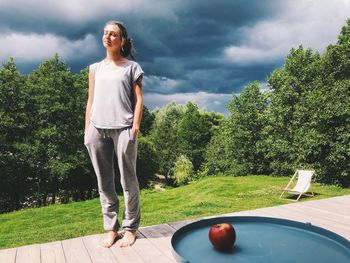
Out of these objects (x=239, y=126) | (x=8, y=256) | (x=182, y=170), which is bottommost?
(x=182, y=170)

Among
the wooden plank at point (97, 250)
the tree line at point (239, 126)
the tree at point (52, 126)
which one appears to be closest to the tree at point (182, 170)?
the tree line at point (239, 126)

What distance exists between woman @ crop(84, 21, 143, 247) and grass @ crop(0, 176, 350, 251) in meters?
1.29

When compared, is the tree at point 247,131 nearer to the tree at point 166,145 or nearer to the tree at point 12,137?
the tree at point 12,137

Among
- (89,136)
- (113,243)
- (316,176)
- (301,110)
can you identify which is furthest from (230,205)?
(301,110)

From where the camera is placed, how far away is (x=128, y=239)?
4.00 metres

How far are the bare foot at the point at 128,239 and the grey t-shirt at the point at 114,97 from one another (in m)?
1.29

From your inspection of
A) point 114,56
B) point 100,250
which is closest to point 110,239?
point 100,250

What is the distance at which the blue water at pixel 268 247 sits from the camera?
2.11m

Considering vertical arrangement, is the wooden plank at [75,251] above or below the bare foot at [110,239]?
below

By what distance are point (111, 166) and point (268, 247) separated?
2.33 meters

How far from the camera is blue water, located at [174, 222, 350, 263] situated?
211 cm

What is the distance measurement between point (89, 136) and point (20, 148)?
18243mm

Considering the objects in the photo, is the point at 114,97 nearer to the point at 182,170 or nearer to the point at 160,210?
the point at 160,210

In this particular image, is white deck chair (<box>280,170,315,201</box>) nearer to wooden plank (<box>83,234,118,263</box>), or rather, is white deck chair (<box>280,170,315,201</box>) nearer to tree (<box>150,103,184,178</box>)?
wooden plank (<box>83,234,118,263</box>)
